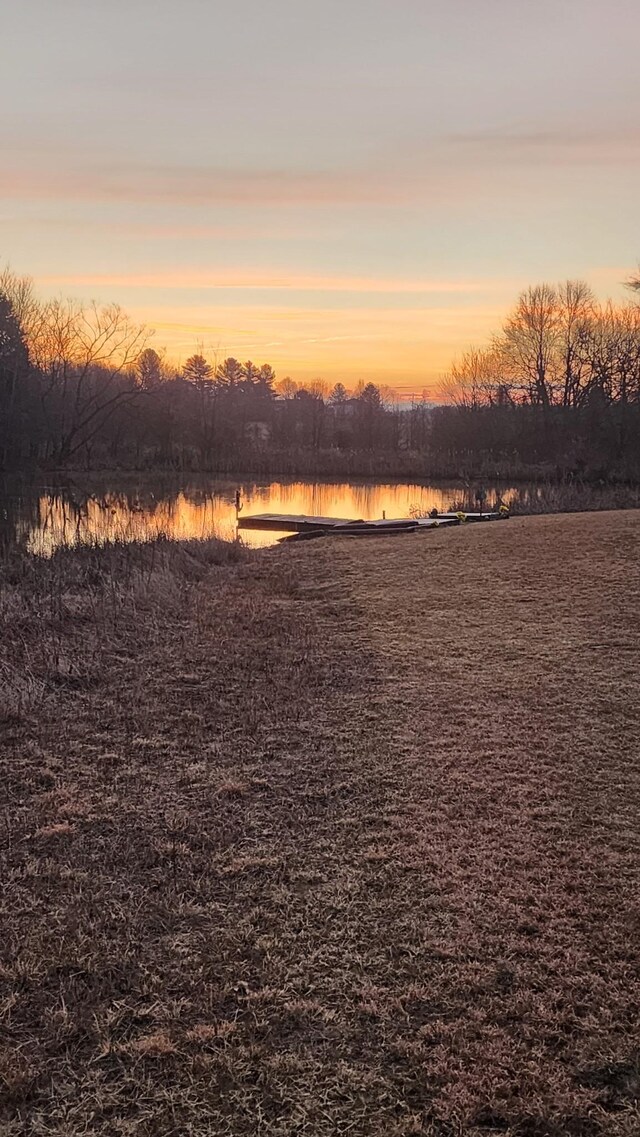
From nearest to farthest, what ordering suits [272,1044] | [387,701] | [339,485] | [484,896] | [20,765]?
1. [272,1044]
2. [484,896]
3. [20,765]
4. [387,701]
5. [339,485]

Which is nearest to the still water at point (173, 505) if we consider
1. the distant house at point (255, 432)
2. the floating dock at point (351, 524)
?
the floating dock at point (351, 524)

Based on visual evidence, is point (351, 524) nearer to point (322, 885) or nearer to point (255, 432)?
point (322, 885)

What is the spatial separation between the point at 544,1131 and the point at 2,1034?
1438 mm

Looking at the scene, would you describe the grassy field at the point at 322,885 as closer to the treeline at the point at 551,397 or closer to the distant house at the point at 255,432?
the treeline at the point at 551,397

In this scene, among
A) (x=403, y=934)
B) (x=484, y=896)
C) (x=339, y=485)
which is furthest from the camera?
(x=339, y=485)

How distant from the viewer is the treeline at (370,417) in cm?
3045

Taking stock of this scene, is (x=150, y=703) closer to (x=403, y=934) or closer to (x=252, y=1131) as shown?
(x=403, y=934)

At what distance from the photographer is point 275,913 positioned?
264 centimetres

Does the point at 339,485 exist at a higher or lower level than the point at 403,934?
higher

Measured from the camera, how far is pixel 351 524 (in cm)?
1464

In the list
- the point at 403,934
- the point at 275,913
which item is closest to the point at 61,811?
the point at 275,913

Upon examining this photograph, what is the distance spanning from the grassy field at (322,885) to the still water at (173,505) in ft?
25.8

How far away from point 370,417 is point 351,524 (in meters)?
32.1

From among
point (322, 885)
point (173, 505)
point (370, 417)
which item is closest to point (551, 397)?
point (370, 417)
